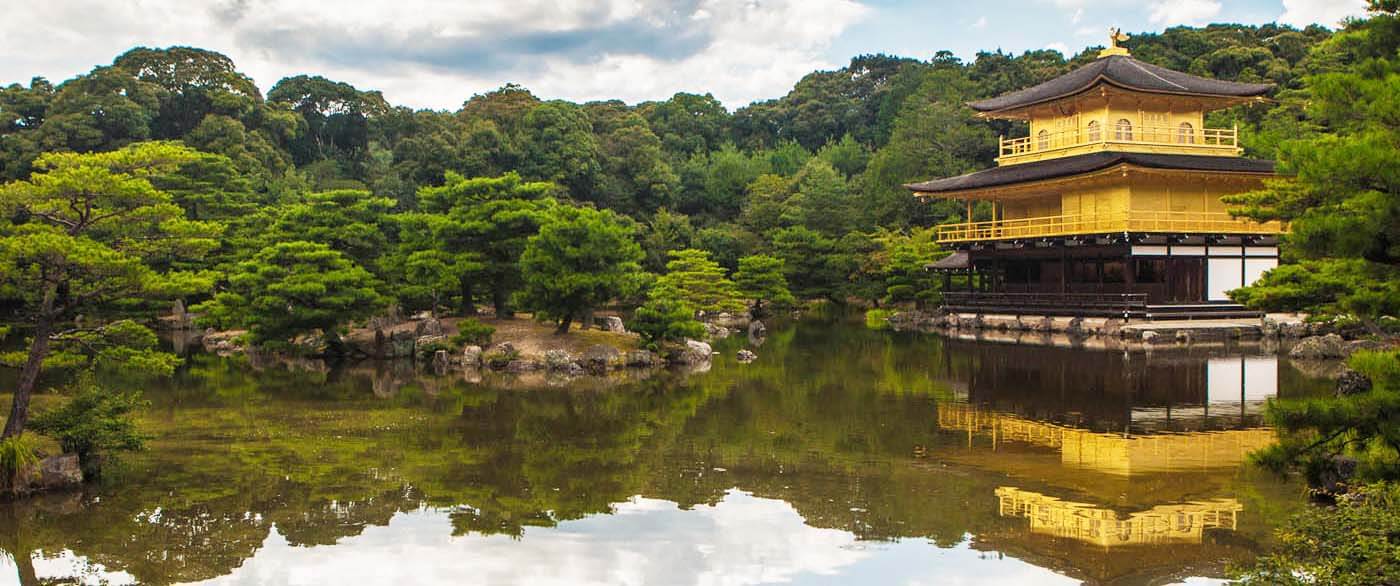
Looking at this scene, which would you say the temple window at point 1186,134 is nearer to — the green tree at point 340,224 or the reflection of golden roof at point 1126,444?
the reflection of golden roof at point 1126,444

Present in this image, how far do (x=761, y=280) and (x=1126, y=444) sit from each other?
27658mm

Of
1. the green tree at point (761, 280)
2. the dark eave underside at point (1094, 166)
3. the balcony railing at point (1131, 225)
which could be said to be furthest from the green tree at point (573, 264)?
the green tree at point (761, 280)

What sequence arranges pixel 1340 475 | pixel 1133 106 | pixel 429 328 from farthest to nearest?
pixel 1133 106 < pixel 429 328 < pixel 1340 475

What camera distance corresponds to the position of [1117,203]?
→ 30641mm

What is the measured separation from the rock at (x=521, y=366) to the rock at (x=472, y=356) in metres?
0.81

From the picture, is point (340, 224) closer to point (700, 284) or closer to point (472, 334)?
point (472, 334)

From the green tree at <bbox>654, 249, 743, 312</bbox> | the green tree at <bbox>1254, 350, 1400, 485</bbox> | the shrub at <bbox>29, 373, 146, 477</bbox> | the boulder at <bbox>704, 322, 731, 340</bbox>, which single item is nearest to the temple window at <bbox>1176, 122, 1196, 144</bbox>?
the green tree at <bbox>654, 249, 743, 312</bbox>

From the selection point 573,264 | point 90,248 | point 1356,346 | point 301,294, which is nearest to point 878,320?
point 573,264

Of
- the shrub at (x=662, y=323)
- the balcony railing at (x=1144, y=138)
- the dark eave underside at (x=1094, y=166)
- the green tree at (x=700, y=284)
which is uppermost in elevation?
the balcony railing at (x=1144, y=138)

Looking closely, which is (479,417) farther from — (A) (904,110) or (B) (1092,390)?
(A) (904,110)

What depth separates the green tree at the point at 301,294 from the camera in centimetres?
2377

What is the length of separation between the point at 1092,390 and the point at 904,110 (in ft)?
127

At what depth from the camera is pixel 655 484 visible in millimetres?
10461

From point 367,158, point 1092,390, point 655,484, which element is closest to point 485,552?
point 655,484
